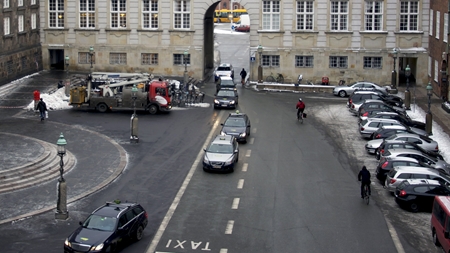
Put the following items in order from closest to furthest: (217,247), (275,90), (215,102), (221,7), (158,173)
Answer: (217,247)
(158,173)
(215,102)
(275,90)
(221,7)

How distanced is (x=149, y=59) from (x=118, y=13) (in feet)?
17.0

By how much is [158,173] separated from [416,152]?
13910mm

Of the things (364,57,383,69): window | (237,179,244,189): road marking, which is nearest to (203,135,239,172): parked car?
(237,179,244,189): road marking

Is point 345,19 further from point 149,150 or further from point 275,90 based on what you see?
point 149,150

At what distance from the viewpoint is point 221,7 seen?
153375mm

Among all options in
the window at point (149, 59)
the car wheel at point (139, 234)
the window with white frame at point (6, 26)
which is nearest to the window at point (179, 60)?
the window at point (149, 59)

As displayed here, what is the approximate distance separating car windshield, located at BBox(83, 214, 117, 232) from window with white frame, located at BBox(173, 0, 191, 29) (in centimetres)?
4595

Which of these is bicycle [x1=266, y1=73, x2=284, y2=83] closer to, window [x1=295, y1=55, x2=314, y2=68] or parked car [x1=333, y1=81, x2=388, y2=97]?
window [x1=295, y1=55, x2=314, y2=68]

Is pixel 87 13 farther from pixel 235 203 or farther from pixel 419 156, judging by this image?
pixel 235 203

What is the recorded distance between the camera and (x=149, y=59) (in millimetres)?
74438

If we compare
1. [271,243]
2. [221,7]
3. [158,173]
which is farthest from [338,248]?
[221,7]

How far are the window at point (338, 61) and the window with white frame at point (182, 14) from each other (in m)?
13.7

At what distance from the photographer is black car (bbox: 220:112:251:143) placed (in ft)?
157

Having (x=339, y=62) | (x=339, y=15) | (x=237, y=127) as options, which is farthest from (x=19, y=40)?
(x=339, y=62)
